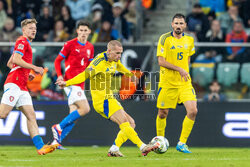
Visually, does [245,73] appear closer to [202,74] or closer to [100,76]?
[202,74]

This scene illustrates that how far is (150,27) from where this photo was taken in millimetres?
17312

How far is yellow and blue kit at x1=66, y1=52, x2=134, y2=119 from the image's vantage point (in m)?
9.49

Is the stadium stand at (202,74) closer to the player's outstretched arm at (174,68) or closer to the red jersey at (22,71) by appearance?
the player's outstretched arm at (174,68)

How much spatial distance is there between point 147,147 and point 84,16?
341 inches

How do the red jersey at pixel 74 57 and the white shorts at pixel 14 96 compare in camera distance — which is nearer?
the white shorts at pixel 14 96

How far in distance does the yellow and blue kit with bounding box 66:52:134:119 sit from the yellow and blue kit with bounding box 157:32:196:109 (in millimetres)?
1333

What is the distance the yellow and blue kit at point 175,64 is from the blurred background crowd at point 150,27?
79.7 inches

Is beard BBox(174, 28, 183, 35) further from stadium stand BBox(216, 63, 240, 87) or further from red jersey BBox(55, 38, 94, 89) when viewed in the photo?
stadium stand BBox(216, 63, 240, 87)

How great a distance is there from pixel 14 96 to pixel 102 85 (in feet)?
4.79

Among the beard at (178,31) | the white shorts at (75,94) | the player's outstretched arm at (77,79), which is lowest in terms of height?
the white shorts at (75,94)

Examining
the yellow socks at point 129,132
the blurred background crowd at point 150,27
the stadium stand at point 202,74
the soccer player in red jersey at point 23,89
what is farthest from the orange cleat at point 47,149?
the stadium stand at point 202,74

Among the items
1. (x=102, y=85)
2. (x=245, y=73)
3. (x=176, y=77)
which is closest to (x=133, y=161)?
(x=102, y=85)

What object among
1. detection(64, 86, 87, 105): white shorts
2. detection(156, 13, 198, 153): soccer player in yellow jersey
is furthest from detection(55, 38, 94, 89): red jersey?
detection(156, 13, 198, 153): soccer player in yellow jersey

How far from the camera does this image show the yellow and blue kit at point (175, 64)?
35.1 feet
